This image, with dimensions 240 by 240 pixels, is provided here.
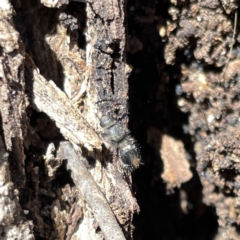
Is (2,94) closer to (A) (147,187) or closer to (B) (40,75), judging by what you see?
(B) (40,75)

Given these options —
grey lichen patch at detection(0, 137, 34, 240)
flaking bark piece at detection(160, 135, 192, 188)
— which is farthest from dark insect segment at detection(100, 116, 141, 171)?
flaking bark piece at detection(160, 135, 192, 188)

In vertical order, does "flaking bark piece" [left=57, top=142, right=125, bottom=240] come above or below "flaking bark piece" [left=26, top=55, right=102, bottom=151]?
below

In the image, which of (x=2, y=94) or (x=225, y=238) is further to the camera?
(x=225, y=238)

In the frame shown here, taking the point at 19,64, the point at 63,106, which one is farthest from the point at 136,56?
the point at 19,64

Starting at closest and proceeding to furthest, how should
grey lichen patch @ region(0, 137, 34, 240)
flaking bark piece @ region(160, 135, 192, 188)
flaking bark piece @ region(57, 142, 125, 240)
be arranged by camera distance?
grey lichen patch @ region(0, 137, 34, 240) → flaking bark piece @ region(57, 142, 125, 240) → flaking bark piece @ region(160, 135, 192, 188)

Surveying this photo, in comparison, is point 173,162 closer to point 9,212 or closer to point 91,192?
point 91,192

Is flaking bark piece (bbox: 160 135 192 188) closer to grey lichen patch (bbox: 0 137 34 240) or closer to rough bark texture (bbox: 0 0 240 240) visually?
rough bark texture (bbox: 0 0 240 240)

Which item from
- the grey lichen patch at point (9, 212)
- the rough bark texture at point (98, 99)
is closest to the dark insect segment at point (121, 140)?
the rough bark texture at point (98, 99)
